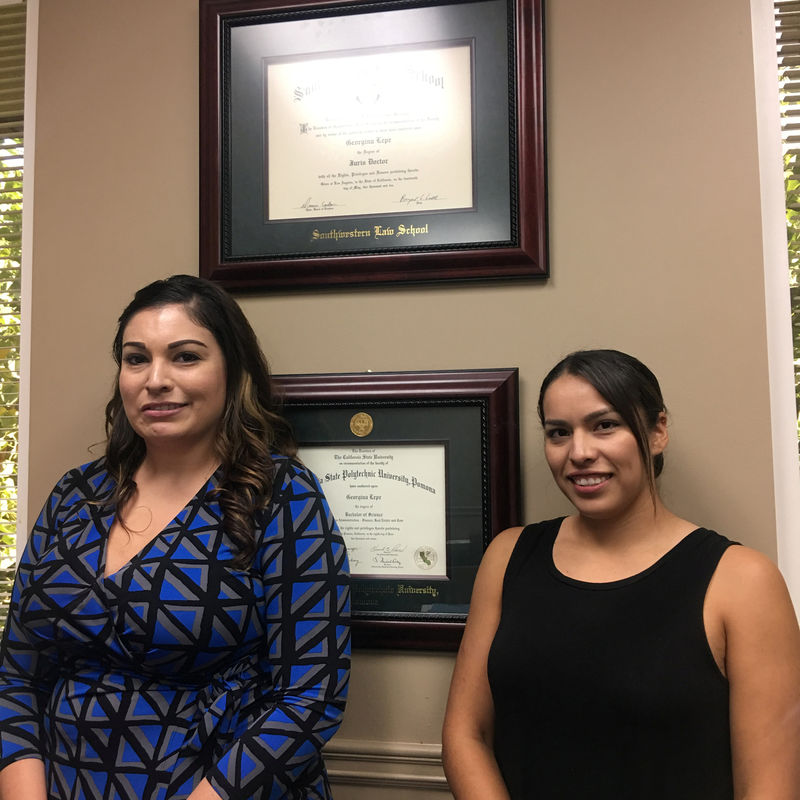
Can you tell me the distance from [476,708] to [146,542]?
60 cm

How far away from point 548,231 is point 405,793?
43.6 inches

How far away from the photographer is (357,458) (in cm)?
155

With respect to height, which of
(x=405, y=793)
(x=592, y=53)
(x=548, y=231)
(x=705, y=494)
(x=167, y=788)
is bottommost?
(x=405, y=793)

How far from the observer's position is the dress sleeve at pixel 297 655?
117cm

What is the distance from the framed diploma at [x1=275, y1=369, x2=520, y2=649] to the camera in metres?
1.49

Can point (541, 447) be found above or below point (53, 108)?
below

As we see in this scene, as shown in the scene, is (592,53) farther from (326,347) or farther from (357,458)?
(357,458)

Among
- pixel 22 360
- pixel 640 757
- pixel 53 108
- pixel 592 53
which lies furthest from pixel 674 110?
pixel 22 360

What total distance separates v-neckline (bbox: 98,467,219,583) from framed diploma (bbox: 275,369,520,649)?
0.96ft

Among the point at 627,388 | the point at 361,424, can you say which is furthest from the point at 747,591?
the point at 361,424

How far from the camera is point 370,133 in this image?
158cm
